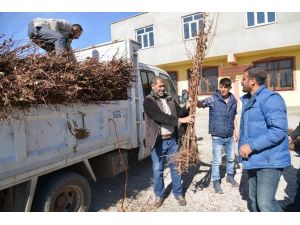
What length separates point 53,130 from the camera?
302cm

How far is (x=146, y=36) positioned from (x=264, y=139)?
1711 centimetres

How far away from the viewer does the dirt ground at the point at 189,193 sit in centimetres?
387

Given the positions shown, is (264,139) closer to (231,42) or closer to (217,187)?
(217,187)

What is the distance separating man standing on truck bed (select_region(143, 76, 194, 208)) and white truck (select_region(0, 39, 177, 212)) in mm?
606

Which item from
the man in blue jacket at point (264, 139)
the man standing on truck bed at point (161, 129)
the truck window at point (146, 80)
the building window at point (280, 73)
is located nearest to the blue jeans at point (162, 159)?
the man standing on truck bed at point (161, 129)

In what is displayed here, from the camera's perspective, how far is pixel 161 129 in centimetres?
376

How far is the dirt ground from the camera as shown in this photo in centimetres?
387

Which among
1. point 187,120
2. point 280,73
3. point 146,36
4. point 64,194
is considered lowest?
point 64,194

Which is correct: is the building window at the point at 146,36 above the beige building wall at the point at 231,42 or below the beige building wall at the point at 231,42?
above

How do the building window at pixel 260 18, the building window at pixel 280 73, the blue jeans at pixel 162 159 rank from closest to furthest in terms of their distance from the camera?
the blue jeans at pixel 162 159 < the building window at pixel 260 18 < the building window at pixel 280 73

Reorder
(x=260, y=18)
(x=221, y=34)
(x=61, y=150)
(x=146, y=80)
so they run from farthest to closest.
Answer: (x=221, y=34), (x=260, y=18), (x=146, y=80), (x=61, y=150)

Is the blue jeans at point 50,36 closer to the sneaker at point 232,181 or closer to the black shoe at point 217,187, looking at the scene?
the black shoe at point 217,187

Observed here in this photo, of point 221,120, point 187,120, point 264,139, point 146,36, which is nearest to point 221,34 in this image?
point 146,36

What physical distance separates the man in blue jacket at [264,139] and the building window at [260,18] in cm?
1342
